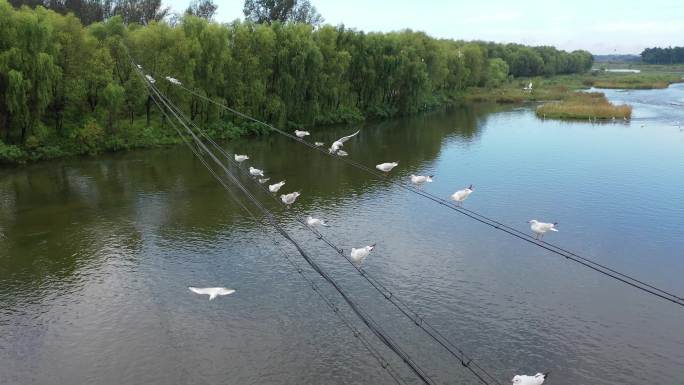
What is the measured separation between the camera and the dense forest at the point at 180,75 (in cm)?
3591

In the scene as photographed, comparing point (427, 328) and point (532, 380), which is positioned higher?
point (532, 380)

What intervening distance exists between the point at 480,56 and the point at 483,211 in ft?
219

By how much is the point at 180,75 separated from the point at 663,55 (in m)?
179

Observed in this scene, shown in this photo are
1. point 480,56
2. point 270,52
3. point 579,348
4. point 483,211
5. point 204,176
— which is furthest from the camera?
point 480,56

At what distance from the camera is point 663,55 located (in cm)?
17562

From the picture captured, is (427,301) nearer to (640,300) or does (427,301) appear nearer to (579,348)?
(579,348)

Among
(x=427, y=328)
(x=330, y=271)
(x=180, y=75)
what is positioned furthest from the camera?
(x=180, y=75)

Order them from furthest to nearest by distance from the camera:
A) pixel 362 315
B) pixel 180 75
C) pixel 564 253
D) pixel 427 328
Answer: pixel 180 75
pixel 564 253
pixel 427 328
pixel 362 315

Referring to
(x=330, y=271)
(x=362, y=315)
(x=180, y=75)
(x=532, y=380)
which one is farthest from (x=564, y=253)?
(x=180, y=75)

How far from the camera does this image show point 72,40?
1527 inches

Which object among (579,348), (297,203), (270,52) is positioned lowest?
(579,348)

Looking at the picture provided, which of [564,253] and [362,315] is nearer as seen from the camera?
[362,315]

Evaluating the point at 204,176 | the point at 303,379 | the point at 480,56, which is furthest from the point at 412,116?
the point at 303,379

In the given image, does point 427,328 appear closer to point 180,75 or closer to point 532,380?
point 532,380
